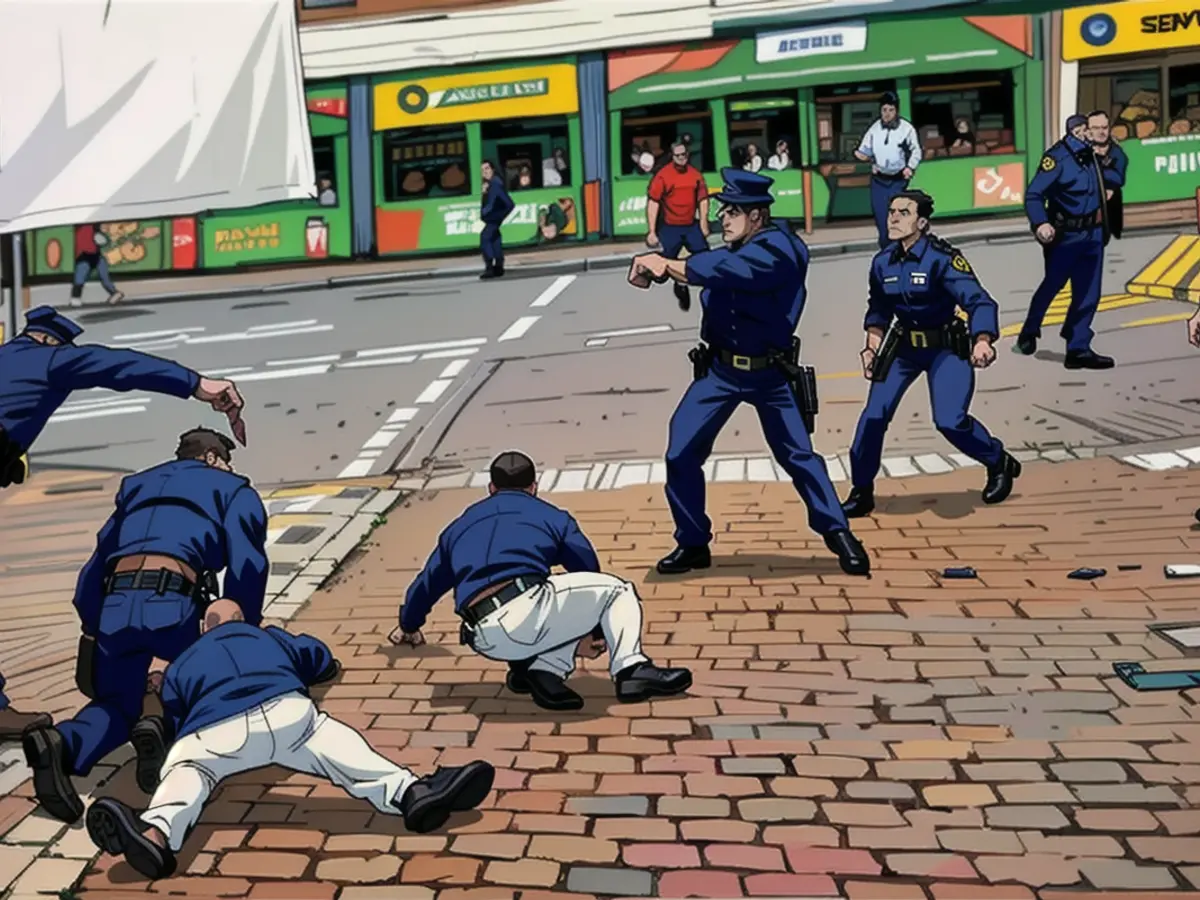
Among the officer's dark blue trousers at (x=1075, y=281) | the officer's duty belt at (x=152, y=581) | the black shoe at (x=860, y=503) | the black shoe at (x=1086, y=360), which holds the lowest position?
the black shoe at (x=860, y=503)

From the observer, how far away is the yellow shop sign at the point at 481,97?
1417 cm

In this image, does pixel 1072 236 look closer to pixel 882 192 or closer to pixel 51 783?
pixel 882 192

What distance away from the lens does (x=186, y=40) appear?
6.65 meters

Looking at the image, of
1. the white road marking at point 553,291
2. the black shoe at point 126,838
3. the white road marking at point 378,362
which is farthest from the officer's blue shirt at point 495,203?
the black shoe at point 126,838

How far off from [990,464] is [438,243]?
8.17 m

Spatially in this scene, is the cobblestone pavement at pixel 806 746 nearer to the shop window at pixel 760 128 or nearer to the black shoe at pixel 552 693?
the black shoe at pixel 552 693

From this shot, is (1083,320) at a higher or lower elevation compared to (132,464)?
higher

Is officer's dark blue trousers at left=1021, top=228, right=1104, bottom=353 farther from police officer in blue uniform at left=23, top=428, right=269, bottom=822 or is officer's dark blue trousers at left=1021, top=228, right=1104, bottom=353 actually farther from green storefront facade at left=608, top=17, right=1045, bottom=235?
police officer in blue uniform at left=23, top=428, right=269, bottom=822

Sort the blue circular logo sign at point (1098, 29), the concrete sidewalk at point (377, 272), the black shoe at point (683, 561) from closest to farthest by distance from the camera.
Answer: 1. the black shoe at point (683, 561)
2. the concrete sidewalk at point (377, 272)
3. the blue circular logo sign at point (1098, 29)

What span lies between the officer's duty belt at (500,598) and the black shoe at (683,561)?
146 centimetres

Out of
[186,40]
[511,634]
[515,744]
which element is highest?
[186,40]

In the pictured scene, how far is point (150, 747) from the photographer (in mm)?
4082

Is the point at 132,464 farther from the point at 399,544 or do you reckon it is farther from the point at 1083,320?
the point at 1083,320

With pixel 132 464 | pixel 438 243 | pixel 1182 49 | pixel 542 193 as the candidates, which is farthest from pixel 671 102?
pixel 132 464
